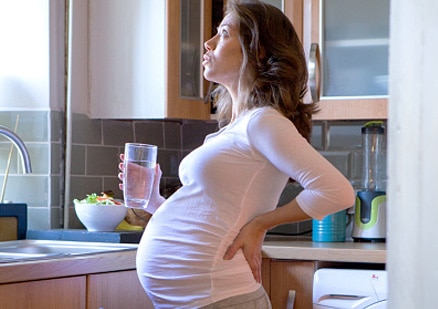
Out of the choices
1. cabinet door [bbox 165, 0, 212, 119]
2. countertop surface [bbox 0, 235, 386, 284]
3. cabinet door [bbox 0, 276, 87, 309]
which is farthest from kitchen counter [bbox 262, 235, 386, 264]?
cabinet door [bbox 0, 276, 87, 309]

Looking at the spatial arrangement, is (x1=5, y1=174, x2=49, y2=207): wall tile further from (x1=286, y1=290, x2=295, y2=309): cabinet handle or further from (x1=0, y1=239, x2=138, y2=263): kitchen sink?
(x1=286, y1=290, x2=295, y2=309): cabinet handle

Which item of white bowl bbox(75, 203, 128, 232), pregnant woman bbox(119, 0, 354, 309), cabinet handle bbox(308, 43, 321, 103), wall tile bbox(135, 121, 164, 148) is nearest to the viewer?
pregnant woman bbox(119, 0, 354, 309)

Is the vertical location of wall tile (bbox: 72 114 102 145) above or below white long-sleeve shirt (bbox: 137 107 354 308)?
above

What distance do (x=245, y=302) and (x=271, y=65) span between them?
0.48 m

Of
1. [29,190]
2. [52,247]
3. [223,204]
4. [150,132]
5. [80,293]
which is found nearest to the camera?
[223,204]

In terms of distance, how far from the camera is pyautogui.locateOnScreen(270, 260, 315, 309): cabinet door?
246 cm

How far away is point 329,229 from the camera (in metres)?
2.79

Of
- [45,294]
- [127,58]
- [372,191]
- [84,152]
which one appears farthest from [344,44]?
[45,294]

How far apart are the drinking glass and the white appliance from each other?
2.49ft

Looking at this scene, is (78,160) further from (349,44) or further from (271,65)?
(271,65)

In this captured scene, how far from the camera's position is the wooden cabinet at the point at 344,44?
281 cm

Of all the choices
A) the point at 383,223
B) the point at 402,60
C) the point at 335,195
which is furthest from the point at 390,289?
the point at 383,223

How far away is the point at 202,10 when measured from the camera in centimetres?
294

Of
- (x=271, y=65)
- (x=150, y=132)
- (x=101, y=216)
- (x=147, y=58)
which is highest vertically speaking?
(x=147, y=58)
